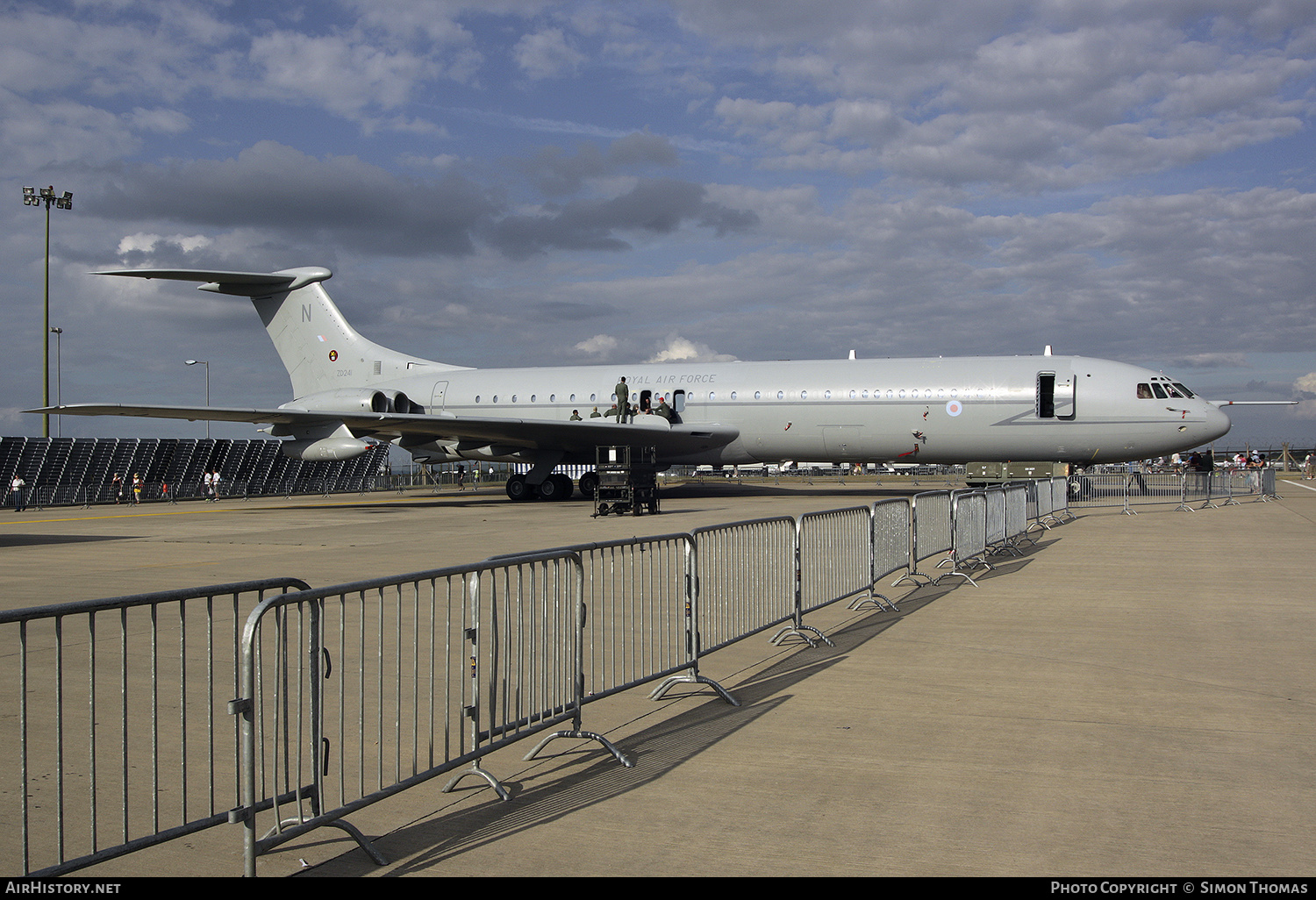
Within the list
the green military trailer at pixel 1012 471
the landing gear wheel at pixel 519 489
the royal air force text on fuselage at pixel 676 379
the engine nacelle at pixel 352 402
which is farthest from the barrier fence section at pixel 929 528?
the engine nacelle at pixel 352 402

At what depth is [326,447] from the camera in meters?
26.7

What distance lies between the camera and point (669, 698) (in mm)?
6320

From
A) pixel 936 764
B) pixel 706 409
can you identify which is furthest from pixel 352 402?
pixel 936 764

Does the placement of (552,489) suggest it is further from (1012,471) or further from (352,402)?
(1012,471)

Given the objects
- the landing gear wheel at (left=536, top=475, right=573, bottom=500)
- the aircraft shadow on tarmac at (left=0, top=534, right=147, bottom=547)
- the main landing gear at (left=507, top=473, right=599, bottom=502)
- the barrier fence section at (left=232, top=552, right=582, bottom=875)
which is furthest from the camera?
the landing gear wheel at (left=536, top=475, right=573, bottom=500)

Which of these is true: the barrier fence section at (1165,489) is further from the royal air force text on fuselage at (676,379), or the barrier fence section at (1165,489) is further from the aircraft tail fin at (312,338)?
the aircraft tail fin at (312,338)

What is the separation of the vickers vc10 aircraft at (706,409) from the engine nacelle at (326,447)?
0.18 feet

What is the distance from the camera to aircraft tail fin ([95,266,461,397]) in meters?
32.0

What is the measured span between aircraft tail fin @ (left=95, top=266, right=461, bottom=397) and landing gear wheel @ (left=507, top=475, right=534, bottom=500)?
5418 mm

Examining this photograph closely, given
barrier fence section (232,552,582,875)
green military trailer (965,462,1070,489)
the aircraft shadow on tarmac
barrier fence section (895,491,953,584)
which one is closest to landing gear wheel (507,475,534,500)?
the aircraft shadow on tarmac

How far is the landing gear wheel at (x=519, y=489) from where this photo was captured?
30.6m

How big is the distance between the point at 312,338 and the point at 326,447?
25.1ft

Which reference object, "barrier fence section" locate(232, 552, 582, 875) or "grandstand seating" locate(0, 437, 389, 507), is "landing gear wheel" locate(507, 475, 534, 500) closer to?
"grandstand seating" locate(0, 437, 389, 507)

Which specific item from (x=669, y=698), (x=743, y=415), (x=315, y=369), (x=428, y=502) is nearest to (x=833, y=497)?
(x=743, y=415)
